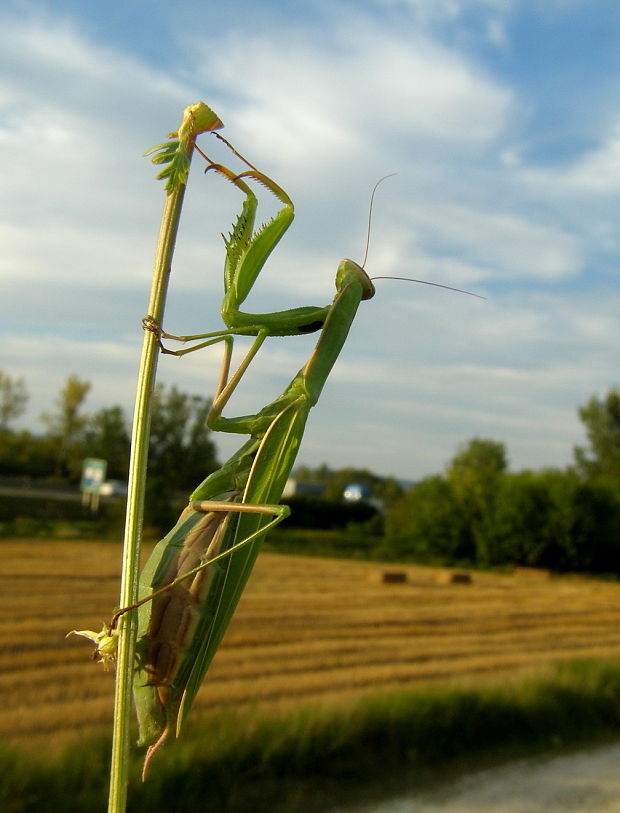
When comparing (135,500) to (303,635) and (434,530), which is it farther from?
(434,530)

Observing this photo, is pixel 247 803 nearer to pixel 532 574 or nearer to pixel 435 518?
pixel 532 574

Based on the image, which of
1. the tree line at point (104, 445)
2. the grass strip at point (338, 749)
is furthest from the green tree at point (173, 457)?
the grass strip at point (338, 749)

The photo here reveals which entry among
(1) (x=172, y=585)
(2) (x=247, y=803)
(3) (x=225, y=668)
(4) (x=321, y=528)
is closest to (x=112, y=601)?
(3) (x=225, y=668)

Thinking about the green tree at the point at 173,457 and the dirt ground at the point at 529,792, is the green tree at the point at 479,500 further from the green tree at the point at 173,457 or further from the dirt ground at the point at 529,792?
the dirt ground at the point at 529,792

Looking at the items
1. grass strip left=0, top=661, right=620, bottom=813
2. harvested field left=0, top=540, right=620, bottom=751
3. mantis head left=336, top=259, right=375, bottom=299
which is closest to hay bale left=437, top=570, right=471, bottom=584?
harvested field left=0, top=540, right=620, bottom=751

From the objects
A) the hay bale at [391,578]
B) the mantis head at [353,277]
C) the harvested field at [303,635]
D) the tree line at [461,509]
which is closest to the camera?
the mantis head at [353,277]

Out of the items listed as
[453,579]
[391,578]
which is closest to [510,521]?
[453,579]
